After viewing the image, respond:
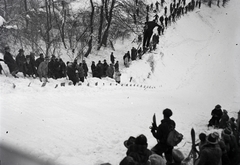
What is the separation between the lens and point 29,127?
20.7 feet

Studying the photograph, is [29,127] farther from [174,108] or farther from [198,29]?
[198,29]

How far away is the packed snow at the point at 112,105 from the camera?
575cm

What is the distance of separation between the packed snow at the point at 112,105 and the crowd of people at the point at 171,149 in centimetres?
147

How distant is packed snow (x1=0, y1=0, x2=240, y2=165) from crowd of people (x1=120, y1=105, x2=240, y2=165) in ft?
4.83

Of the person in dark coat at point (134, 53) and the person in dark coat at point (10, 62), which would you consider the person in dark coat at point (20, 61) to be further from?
the person in dark coat at point (134, 53)

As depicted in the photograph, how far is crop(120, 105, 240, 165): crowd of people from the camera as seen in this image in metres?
3.48

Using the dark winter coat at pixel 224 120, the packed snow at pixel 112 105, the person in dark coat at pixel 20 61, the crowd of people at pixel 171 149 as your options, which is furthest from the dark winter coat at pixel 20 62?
the dark winter coat at pixel 224 120

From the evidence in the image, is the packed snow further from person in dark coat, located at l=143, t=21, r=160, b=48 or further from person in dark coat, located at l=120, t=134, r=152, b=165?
person in dark coat, located at l=120, t=134, r=152, b=165

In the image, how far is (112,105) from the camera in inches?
394

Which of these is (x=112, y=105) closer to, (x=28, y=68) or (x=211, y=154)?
(x=28, y=68)

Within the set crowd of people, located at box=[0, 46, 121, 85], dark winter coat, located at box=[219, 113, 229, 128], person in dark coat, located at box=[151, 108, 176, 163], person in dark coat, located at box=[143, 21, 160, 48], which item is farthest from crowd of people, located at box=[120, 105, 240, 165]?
person in dark coat, located at box=[143, 21, 160, 48]

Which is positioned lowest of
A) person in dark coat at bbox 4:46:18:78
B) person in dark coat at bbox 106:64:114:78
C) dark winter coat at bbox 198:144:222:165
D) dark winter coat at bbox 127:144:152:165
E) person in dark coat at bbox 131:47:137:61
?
dark winter coat at bbox 198:144:222:165

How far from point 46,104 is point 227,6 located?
4197 cm

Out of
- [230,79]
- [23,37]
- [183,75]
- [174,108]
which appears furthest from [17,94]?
[230,79]
